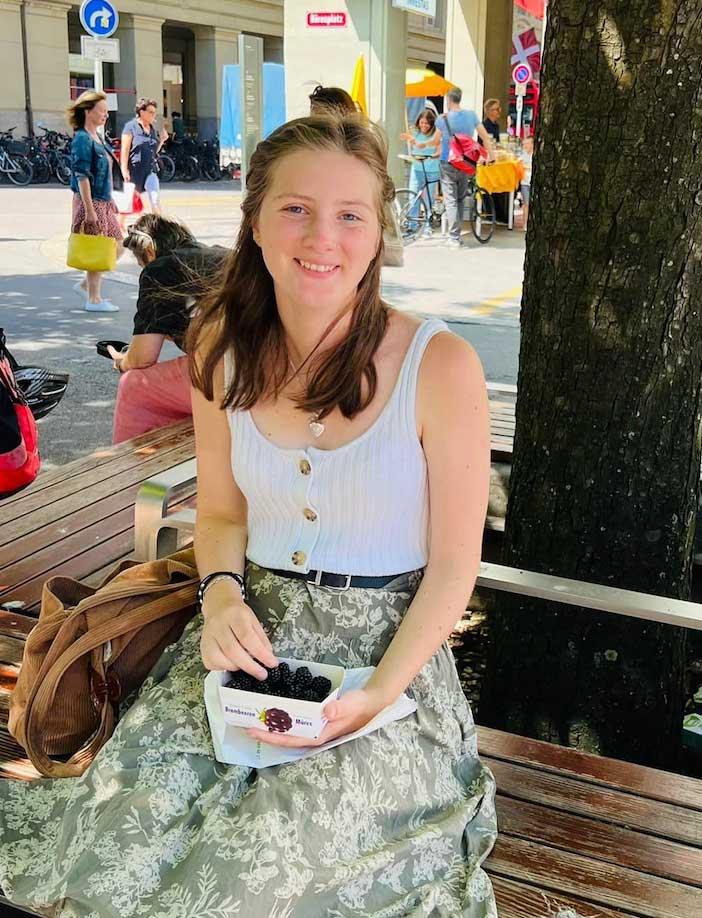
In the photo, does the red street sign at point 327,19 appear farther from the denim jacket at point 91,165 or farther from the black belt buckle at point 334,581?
the black belt buckle at point 334,581

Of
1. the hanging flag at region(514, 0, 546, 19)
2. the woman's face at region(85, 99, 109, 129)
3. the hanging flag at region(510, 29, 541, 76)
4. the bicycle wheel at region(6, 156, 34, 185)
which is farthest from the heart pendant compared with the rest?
the bicycle wheel at region(6, 156, 34, 185)

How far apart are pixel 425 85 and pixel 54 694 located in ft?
60.8

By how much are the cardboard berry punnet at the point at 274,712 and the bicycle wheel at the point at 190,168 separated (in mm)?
26896

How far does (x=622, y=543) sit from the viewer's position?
2676 millimetres

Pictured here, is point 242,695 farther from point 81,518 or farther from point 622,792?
point 81,518

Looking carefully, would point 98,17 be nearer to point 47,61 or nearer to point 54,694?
point 54,694

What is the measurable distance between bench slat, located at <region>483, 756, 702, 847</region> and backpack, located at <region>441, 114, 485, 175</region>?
42.4 feet

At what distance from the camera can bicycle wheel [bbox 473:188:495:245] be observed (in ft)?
47.9

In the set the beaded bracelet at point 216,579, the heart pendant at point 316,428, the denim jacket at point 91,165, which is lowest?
the beaded bracelet at point 216,579

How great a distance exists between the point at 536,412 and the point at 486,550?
58.0 inches

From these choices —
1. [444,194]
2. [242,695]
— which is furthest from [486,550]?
[444,194]

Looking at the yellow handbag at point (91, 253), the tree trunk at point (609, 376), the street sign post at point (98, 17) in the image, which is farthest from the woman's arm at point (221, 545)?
the street sign post at point (98, 17)

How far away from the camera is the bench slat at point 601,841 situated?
190 cm

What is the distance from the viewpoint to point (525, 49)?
22.5 metres
